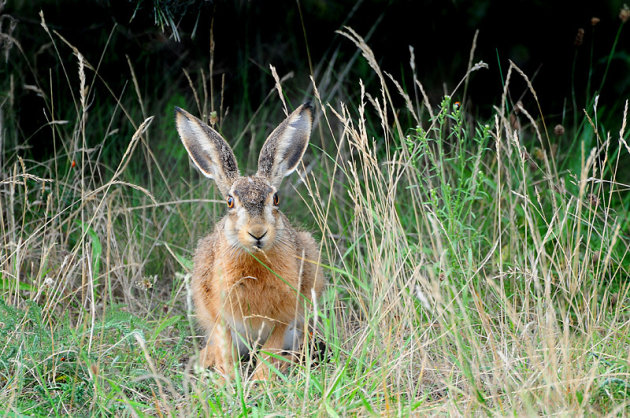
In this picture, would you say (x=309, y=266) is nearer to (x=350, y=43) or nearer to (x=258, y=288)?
(x=258, y=288)

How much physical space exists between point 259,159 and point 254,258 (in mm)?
644

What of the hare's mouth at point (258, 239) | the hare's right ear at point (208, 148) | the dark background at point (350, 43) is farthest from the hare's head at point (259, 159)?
the dark background at point (350, 43)

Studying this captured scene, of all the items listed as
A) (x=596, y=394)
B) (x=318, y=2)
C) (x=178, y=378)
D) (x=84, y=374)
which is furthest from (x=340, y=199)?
(x=596, y=394)

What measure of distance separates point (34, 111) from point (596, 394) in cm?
480

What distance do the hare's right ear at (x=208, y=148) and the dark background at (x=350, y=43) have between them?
1249 millimetres

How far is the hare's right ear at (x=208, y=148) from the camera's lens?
4.53m

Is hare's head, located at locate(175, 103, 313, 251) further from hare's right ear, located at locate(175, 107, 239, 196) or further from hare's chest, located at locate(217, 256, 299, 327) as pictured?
hare's chest, located at locate(217, 256, 299, 327)

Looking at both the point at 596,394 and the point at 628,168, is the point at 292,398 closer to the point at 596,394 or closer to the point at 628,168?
the point at 596,394

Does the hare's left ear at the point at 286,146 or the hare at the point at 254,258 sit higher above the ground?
the hare's left ear at the point at 286,146

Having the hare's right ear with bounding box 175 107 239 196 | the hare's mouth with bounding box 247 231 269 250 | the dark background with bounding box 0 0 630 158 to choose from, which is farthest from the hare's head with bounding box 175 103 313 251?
the dark background with bounding box 0 0 630 158

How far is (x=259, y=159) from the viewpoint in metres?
4.59

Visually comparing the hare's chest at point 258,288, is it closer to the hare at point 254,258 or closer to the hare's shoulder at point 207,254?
the hare at point 254,258

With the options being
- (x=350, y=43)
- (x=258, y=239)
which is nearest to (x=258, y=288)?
(x=258, y=239)

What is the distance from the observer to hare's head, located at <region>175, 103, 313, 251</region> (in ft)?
13.8
